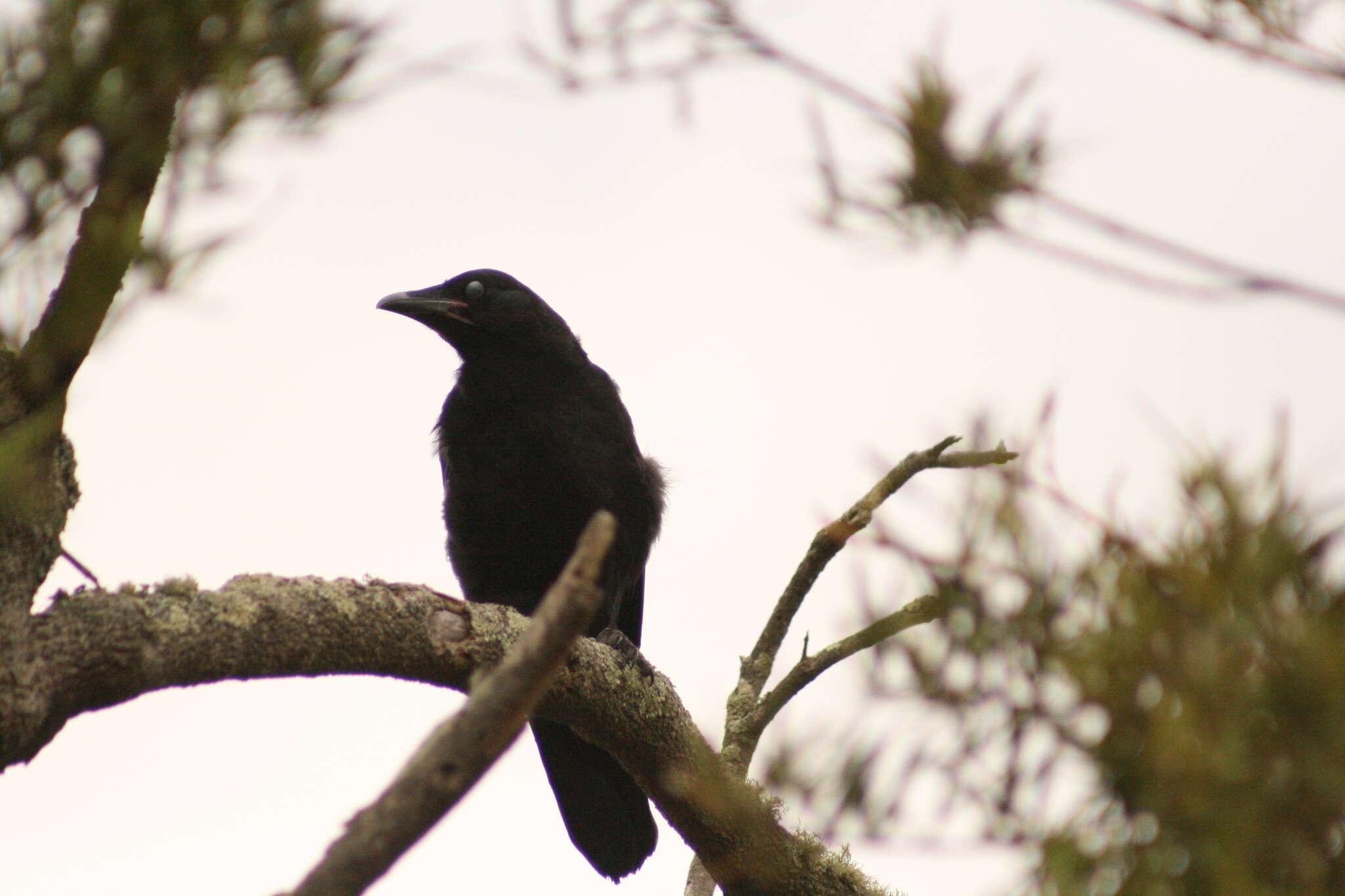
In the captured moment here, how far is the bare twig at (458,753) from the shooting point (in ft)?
5.64

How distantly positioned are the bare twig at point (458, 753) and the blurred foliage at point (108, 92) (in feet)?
2.12

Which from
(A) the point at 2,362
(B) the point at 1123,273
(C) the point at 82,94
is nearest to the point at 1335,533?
(B) the point at 1123,273

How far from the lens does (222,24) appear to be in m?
1.69

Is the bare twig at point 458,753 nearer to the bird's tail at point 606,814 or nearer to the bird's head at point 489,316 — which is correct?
the bird's tail at point 606,814

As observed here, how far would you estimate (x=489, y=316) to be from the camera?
16.9 feet

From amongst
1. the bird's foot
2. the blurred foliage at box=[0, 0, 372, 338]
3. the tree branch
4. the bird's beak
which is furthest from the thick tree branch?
the bird's beak

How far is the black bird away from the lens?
439 cm

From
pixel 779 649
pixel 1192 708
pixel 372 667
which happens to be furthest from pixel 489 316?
pixel 1192 708

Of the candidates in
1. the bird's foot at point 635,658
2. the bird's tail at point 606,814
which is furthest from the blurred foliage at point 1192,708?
the bird's tail at point 606,814

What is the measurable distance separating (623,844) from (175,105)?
3170mm

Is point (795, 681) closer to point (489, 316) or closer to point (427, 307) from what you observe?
point (489, 316)

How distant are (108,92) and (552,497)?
295 centimetres

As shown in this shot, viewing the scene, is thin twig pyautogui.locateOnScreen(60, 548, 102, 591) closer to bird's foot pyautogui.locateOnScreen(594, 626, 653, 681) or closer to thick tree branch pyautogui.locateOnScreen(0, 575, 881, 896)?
thick tree branch pyautogui.locateOnScreen(0, 575, 881, 896)

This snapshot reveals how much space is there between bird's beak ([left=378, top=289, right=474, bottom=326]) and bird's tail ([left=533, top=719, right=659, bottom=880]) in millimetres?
1660
